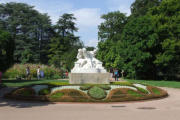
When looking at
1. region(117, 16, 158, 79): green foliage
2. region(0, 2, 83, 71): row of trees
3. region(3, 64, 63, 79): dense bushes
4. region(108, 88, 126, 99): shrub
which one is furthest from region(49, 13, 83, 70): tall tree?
region(108, 88, 126, 99): shrub

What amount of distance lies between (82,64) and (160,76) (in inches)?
980

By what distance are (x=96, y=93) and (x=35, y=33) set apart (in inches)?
2037

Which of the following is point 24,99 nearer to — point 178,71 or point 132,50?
point 132,50

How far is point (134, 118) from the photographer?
313 inches

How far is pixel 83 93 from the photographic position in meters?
12.8

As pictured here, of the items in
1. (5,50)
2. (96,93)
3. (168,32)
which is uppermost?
(168,32)

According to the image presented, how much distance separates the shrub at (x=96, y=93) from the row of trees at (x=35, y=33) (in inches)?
1528

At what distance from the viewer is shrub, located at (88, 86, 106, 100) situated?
1255cm

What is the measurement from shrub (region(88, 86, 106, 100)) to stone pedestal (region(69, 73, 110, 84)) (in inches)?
103

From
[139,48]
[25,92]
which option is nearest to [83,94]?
[25,92]

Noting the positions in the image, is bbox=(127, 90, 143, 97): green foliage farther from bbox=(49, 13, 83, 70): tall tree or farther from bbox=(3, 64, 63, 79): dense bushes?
bbox=(49, 13, 83, 70): tall tree

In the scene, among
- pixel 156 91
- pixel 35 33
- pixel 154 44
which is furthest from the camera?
pixel 35 33

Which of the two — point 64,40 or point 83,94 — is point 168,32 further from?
point 64,40

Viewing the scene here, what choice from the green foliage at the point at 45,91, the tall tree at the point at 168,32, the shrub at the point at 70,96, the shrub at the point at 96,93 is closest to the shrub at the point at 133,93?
the shrub at the point at 96,93
